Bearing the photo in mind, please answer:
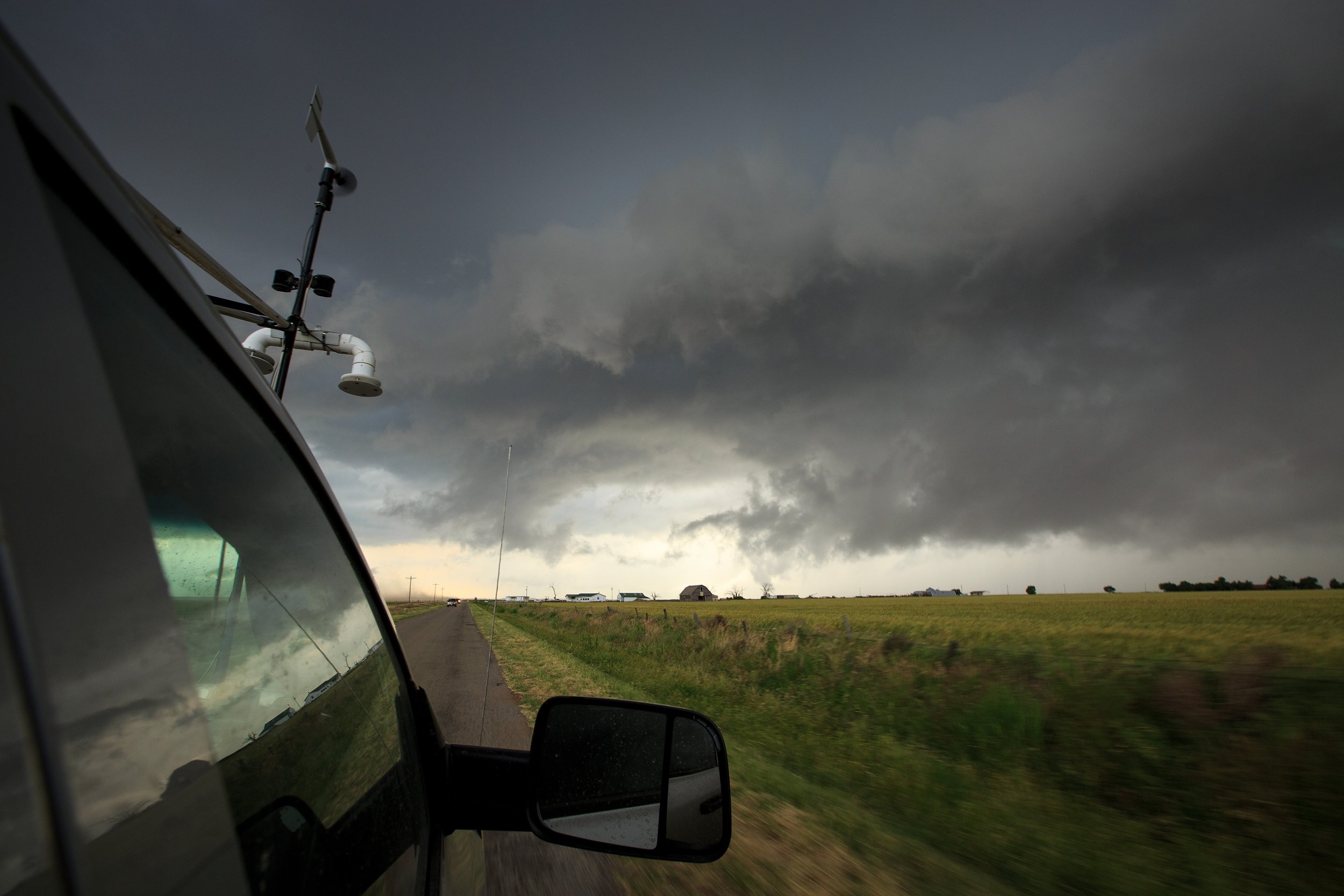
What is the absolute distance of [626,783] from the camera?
1788mm

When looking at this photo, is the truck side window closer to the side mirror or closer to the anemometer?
the side mirror

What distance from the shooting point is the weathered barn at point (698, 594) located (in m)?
140

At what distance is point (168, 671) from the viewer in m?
0.64

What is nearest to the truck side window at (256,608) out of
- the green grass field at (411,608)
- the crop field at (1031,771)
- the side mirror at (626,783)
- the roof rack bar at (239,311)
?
the side mirror at (626,783)

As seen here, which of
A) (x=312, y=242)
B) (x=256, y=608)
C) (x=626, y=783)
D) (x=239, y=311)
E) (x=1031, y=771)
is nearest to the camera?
(x=256, y=608)

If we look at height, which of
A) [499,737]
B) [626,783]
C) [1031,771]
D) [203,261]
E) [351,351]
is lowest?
[1031,771]

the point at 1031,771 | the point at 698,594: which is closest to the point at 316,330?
the point at 1031,771

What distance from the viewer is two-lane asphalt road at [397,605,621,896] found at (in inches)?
150

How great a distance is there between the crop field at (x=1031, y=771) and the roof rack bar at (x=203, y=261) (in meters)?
3.96

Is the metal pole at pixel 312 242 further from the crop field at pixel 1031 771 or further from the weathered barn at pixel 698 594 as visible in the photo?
the weathered barn at pixel 698 594

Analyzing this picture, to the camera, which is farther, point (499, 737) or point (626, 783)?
point (499, 737)

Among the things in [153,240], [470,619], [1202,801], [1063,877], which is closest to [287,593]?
[153,240]

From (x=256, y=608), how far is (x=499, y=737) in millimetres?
6856

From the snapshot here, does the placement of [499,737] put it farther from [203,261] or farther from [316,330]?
[203,261]
